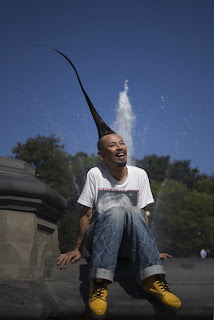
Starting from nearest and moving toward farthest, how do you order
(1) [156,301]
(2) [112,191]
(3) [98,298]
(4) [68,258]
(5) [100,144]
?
1. (3) [98,298]
2. (1) [156,301]
3. (4) [68,258]
4. (2) [112,191]
5. (5) [100,144]

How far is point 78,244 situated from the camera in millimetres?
2826

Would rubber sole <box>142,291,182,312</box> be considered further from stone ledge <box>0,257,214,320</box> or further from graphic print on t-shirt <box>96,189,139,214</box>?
graphic print on t-shirt <box>96,189,139,214</box>

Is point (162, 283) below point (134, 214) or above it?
below

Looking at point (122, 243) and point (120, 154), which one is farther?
point (120, 154)

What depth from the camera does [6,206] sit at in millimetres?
2881

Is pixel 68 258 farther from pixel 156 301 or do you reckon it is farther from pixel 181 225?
pixel 181 225

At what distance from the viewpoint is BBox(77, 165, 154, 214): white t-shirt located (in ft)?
9.30

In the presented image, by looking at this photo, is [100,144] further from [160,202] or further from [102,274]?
[160,202]

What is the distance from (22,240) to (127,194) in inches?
35.4

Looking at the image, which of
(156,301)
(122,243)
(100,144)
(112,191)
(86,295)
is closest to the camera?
(156,301)

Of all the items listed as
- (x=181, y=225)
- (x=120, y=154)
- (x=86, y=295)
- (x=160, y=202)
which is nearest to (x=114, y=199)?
(x=120, y=154)

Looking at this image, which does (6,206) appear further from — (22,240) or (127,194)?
(127,194)

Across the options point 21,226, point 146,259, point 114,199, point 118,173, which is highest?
point 118,173

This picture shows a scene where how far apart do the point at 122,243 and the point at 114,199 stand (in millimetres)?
396
